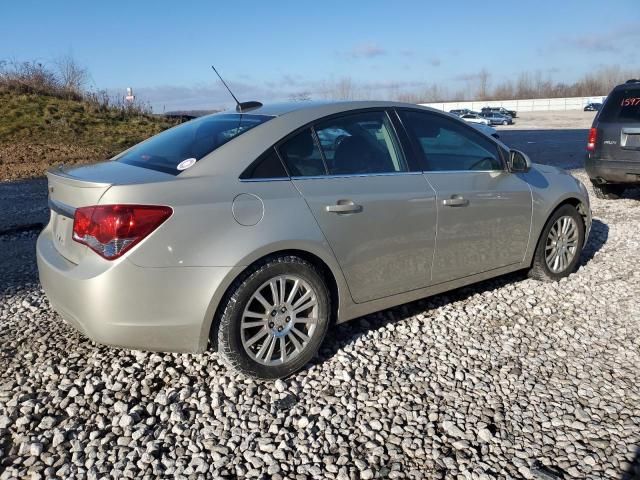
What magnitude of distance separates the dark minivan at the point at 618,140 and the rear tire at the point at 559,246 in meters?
3.44

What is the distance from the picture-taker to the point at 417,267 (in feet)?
12.8

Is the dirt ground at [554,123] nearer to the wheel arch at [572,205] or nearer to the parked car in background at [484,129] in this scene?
the parked car in background at [484,129]

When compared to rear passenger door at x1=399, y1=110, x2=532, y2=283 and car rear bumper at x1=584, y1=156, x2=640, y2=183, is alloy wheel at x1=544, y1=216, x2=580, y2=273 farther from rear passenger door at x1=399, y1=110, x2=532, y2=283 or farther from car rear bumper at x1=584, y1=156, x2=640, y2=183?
car rear bumper at x1=584, y1=156, x2=640, y2=183

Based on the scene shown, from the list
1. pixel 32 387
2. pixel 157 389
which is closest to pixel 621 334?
pixel 157 389

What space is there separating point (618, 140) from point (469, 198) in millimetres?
5245

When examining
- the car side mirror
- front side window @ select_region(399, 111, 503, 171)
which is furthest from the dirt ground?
front side window @ select_region(399, 111, 503, 171)

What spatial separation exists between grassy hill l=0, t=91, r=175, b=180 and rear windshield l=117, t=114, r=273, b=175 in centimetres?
945

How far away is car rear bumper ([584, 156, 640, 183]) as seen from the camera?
7.96m

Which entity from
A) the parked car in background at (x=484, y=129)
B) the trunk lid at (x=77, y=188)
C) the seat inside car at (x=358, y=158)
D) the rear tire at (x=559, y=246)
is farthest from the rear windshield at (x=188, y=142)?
the rear tire at (x=559, y=246)

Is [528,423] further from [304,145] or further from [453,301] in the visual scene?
[304,145]

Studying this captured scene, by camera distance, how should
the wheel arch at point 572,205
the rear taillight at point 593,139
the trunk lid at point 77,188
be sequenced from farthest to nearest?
the rear taillight at point 593,139 → the wheel arch at point 572,205 → the trunk lid at point 77,188

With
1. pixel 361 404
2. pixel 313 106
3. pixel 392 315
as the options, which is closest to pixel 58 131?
pixel 313 106

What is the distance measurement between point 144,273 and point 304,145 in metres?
1.28

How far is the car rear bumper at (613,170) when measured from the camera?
796 centimetres
